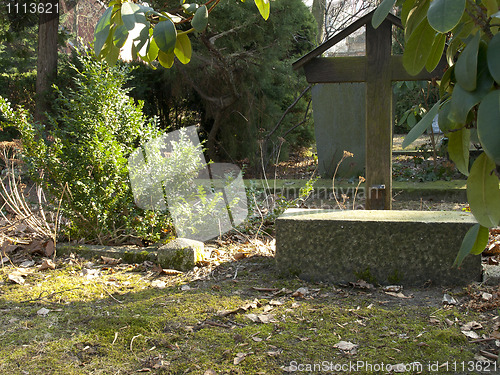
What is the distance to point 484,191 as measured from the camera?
91 centimetres

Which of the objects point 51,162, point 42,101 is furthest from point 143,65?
point 51,162

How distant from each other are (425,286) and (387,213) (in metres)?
0.59

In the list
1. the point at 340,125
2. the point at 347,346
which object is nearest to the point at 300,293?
the point at 347,346

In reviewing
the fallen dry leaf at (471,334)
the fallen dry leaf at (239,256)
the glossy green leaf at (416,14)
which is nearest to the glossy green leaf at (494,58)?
the glossy green leaf at (416,14)

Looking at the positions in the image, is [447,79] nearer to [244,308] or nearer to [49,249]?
[244,308]

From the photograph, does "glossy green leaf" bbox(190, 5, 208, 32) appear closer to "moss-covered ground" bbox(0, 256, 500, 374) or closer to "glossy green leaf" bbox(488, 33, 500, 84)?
"glossy green leaf" bbox(488, 33, 500, 84)

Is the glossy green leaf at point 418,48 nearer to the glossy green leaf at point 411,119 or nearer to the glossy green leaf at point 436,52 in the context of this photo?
the glossy green leaf at point 436,52

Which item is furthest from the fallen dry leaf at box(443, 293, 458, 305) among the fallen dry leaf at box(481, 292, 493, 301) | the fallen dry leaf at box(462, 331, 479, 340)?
the fallen dry leaf at box(462, 331, 479, 340)

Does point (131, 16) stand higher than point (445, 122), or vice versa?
point (131, 16)

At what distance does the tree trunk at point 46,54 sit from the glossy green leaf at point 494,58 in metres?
8.74

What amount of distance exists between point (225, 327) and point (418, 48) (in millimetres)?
1973

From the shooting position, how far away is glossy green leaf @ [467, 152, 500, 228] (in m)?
0.90

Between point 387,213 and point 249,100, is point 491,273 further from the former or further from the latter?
point 249,100

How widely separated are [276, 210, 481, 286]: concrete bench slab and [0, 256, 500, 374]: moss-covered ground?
0.13 meters
